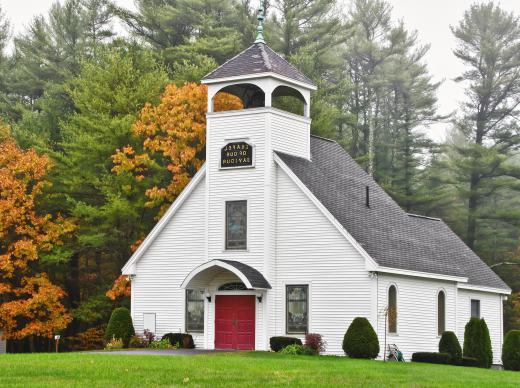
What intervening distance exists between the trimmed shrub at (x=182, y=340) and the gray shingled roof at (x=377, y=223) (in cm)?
754

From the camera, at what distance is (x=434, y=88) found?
82.1m

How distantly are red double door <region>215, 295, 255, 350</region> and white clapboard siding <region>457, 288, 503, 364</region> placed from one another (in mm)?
9984

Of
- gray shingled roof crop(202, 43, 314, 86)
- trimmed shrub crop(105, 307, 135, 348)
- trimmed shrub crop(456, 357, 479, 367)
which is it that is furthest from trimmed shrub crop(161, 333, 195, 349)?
trimmed shrub crop(456, 357, 479, 367)

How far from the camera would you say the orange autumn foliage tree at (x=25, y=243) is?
52.7 meters

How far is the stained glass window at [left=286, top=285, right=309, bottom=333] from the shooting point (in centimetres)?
4153

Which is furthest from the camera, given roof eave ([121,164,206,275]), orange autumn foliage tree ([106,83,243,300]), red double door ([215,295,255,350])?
orange autumn foliage tree ([106,83,243,300])

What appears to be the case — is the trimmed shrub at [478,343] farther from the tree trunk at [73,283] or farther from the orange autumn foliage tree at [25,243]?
the tree trunk at [73,283]

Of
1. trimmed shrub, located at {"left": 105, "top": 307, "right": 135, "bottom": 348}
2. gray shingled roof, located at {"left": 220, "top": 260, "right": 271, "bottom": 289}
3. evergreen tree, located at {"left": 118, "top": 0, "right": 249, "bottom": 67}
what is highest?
evergreen tree, located at {"left": 118, "top": 0, "right": 249, "bottom": 67}

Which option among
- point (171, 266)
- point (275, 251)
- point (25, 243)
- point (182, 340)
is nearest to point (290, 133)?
point (275, 251)

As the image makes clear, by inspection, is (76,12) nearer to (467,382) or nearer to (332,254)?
(332,254)

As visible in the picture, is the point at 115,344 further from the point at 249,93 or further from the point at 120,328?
the point at 249,93

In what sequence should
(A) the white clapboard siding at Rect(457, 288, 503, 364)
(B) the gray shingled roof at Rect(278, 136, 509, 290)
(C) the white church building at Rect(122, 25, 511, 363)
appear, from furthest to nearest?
(A) the white clapboard siding at Rect(457, 288, 503, 364) → (B) the gray shingled roof at Rect(278, 136, 509, 290) → (C) the white church building at Rect(122, 25, 511, 363)

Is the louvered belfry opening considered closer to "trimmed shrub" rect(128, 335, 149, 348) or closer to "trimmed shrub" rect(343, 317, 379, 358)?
"trimmed shrub" rect(128, 335, 149, 348)

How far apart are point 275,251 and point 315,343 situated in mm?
3941
